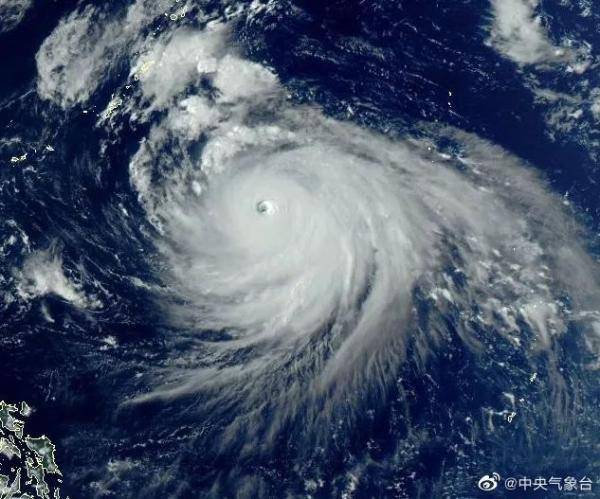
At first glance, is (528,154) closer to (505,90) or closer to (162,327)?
(505,90)

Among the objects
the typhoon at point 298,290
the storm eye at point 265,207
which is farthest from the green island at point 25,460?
the storm eye at point 265,207

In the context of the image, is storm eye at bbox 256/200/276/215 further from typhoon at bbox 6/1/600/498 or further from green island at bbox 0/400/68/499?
green island at bbox 0/400/68/499

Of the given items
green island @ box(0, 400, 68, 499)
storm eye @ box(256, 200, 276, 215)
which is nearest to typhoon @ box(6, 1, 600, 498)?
storm eye @ box(256, 200, 276, 215)

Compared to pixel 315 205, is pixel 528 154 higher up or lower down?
lower down

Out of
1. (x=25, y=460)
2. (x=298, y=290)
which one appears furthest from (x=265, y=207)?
(x=25, y=460)

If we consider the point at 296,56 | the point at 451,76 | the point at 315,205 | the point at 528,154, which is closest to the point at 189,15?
the point at 296,56

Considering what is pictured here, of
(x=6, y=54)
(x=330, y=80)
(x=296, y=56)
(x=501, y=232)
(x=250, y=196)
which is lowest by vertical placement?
(x=501, y=232)
